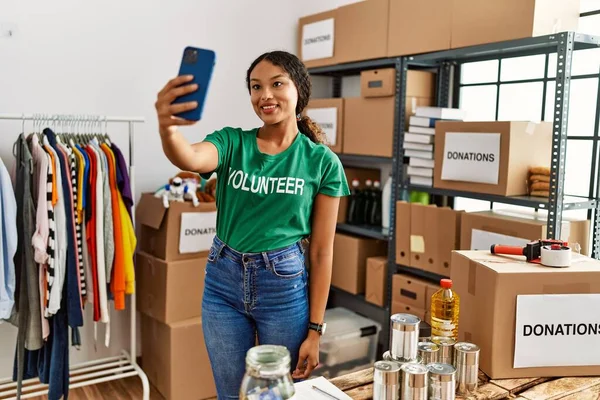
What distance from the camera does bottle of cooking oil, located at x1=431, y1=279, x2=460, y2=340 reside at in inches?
55.6

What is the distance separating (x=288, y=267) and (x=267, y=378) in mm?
685

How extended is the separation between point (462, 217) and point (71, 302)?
1807 mm

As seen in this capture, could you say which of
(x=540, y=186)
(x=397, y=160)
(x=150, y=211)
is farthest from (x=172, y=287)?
(x=540, y=186)

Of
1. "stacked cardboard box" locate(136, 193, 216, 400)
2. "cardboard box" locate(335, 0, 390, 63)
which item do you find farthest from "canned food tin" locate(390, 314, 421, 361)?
"cardboard box" locate(335, 0, 390, 63)

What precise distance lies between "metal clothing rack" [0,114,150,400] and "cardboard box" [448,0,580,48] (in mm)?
1604

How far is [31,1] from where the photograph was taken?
8.97 feet

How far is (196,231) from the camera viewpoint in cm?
281

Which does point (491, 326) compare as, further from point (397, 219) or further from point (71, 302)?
point (71, 302)

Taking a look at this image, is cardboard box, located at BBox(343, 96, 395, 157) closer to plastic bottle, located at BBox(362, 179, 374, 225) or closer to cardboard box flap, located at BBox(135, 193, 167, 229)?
plastic bottle, located at BBox(362, 179, 374, 225)

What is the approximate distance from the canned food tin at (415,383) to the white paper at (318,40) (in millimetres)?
2572

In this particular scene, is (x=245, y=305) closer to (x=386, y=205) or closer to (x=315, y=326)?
(x=315, y=326)

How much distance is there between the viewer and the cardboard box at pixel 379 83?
9.60 ft

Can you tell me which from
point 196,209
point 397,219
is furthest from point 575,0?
point 196,209

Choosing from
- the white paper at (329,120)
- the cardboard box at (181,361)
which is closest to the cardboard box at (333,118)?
the white paper at (329,120)
